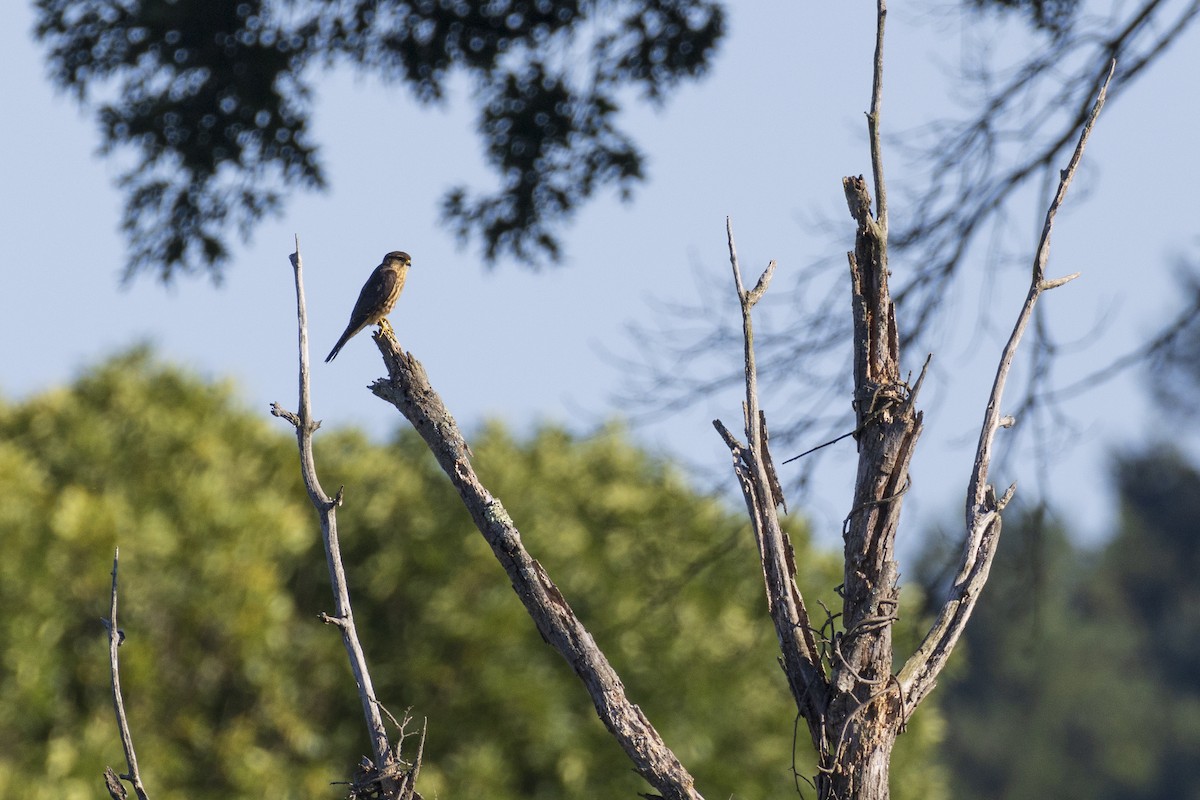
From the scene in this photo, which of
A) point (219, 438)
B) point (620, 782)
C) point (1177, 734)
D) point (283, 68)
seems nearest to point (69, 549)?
point (219, 438)

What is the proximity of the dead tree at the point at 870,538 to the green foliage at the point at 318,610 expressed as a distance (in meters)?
4.51

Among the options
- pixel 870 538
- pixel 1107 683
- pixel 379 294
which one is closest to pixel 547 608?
pixel 870 538

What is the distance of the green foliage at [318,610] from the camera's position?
798 cm

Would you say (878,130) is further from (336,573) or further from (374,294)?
(374,294)

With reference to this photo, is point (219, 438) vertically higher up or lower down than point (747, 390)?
higher up

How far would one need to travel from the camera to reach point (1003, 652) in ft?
131

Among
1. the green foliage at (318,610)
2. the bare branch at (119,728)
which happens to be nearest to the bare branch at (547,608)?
the bare branch at (119,728)

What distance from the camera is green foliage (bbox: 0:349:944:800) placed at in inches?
314

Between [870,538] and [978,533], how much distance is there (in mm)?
188

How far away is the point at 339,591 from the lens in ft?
7.52

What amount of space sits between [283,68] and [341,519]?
12.7ft

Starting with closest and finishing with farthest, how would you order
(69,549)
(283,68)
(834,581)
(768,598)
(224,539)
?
1. (768,598)
2. (283,68)
3. (69,549)
4. (224,539)
5. (834,581)

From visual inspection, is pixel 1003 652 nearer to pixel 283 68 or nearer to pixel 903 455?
pixel 283 68

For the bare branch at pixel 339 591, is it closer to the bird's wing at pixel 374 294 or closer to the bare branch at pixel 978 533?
the bare branch at pixel 978 533
